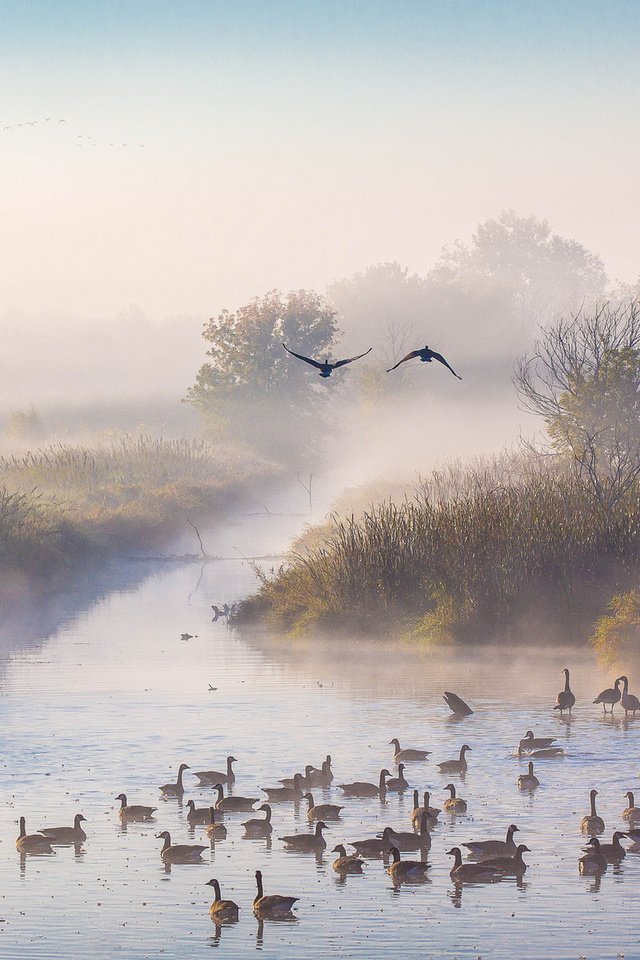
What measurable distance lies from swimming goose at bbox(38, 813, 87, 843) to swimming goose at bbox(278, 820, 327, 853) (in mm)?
2280

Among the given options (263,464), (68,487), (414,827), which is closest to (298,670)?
(414,827)

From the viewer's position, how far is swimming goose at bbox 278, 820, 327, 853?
18.1 m

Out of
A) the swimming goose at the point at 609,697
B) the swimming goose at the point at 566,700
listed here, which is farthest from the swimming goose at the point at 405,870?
the swimming goose at the point at 609,697

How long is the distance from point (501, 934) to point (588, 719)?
41.7ft

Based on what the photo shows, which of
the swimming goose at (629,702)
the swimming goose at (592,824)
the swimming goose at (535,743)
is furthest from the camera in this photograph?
the swimming goose at (629,702)

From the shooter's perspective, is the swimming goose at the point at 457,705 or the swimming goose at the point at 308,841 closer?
the swimming goose at the point at 308,841

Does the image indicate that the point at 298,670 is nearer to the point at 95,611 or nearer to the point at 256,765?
the point at 256,765

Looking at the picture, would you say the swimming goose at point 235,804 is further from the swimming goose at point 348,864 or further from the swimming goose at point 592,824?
the swimming goose at point 592,824

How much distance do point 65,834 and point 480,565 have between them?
19873 millimetres

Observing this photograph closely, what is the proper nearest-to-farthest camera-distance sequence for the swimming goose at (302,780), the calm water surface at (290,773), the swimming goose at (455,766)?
the calm water surface at (290,773) < the swimming goose at (302,780) < the swimming goose at (455,766)

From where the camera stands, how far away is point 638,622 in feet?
106

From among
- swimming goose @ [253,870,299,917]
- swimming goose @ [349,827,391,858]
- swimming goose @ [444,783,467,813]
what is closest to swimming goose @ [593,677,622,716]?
swimming goose @ [444,783,467,813]

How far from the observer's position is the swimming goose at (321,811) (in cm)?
1977

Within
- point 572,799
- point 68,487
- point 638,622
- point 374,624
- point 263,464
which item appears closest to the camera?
point 572,799
